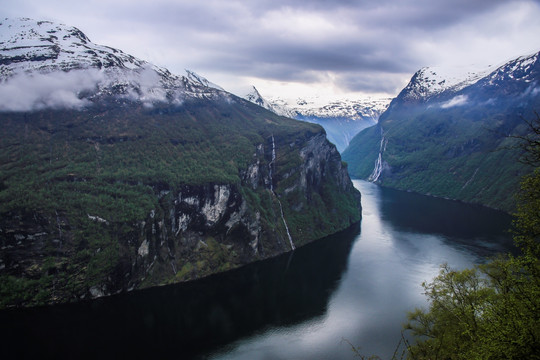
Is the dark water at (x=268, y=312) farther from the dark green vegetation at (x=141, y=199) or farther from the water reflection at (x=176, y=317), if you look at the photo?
the dark green vegetation at (x=141, y=199)

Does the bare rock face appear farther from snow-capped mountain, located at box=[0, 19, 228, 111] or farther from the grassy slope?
the grassy slope

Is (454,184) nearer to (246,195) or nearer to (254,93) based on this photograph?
(254,93)

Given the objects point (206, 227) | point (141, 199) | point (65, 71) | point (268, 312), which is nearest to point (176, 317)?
point (268, 312)

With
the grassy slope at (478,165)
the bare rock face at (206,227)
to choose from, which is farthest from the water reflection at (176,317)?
the grassy slope at (478,165)

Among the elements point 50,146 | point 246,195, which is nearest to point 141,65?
point 50,146

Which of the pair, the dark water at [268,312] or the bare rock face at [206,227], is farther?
the bare rock face at [206,227]
